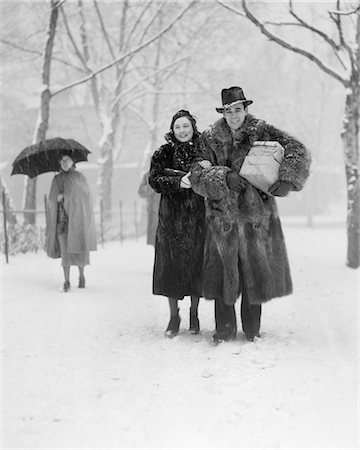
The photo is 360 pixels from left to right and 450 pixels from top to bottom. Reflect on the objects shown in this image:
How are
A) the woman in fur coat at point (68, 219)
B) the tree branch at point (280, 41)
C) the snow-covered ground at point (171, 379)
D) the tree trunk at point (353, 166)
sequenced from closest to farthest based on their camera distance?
the snow-covered ground at point (171, 379) < the woman in fur coat at point (68, 219) < the tree branch at point (280, 41) < the tree trunk at point (353, 166)

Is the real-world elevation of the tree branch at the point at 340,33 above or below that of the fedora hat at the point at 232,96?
above

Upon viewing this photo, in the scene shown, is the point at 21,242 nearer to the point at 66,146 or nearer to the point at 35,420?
the point at 66,146

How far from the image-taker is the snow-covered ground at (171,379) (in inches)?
120

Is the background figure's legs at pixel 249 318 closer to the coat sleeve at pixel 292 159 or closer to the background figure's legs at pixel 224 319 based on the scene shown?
the background figure's legs at pixel 224 319

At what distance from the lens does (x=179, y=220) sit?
489 cm

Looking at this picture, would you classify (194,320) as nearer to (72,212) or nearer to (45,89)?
(72,212)

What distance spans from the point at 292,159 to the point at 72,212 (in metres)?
4.25

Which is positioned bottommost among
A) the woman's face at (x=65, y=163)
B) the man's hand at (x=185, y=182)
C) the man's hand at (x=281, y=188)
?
the man's hand at (x=281, y=188)

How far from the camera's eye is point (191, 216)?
489 cm

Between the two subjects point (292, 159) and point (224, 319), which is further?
point (224, 319)

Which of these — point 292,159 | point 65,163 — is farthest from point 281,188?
point 65,163

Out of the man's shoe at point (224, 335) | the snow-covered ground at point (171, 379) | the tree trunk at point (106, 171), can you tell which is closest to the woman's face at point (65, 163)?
the snow-covered ground at point (171, 379)

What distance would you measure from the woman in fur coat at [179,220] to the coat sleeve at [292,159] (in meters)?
0.72

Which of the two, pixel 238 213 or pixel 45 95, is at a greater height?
pixel 45 95
